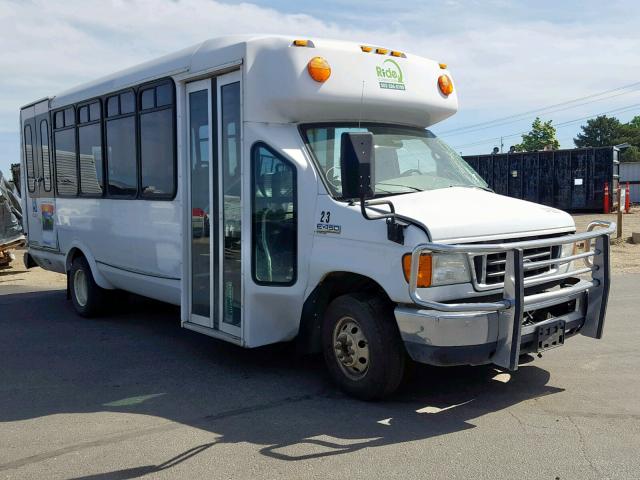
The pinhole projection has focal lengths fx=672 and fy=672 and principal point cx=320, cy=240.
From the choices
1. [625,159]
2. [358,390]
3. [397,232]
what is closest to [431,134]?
[397,232]

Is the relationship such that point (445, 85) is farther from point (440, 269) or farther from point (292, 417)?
point (292, 417)

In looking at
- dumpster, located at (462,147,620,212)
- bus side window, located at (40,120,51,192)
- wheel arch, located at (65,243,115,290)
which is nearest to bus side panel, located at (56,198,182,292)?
wheel arch, located at (65,243,115,290)

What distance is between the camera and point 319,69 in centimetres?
552

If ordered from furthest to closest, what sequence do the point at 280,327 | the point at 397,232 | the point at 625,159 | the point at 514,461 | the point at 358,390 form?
the point at 625,159, the point at 280,327, the point at 358,390, the point at 397,232, the point at 514,461

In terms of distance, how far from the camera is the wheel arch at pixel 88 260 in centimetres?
838

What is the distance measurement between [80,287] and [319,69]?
5172 mm

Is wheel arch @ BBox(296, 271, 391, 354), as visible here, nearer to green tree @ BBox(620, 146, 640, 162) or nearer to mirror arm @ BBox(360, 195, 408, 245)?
mirror arm @ BBox(360, 195, 408, 245)

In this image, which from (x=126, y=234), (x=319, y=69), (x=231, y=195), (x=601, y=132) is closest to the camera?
(x=319, y=69)

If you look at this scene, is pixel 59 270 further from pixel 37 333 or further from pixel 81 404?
pixel 81 404

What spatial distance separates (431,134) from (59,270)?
5.91m

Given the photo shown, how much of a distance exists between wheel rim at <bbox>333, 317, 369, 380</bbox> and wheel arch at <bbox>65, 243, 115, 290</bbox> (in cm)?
414

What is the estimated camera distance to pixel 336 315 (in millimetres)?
5207

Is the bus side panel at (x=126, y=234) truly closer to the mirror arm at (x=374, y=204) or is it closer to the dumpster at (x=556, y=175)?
the mirror arm at (x=374, y=204)

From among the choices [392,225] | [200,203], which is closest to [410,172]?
[392,225]
